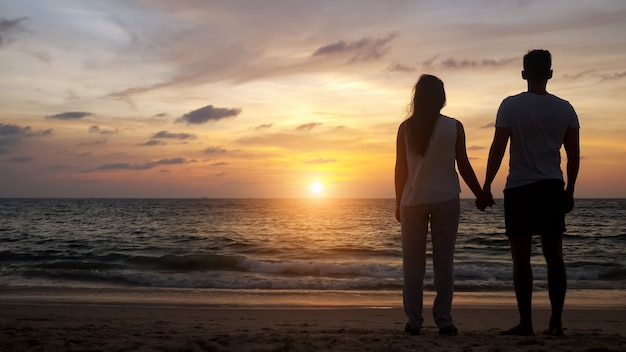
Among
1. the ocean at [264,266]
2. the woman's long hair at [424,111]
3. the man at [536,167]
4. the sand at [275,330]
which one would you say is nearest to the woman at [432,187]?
the woman's long hair at [424,111]

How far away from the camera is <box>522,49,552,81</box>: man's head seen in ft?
13.3

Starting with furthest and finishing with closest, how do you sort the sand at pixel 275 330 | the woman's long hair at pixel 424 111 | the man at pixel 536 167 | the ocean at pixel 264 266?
the ocean at pixel 264 266
the woman's long hair at pixel 424 111
the man at pixel 536 167
the sand at pixel 275 330

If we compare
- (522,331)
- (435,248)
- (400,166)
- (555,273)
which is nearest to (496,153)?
(400,166)

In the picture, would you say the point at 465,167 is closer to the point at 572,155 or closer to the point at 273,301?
the point at 572,155

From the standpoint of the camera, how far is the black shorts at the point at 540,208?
155 inches

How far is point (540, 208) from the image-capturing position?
3.95 m

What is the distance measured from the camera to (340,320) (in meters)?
6.74

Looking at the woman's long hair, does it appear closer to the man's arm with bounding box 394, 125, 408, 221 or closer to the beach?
the man's arm with bounding box 394, 125, 408, 221

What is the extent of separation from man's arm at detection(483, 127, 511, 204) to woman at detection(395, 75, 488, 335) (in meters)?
0.08

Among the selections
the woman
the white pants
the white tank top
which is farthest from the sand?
the white tank top

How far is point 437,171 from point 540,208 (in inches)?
30.8

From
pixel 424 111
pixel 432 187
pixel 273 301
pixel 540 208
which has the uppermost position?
pixel 424 111

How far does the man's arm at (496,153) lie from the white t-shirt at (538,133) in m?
0.07

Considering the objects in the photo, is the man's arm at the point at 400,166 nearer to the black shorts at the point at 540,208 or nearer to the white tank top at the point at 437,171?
the white tank top at the point at 437,171
